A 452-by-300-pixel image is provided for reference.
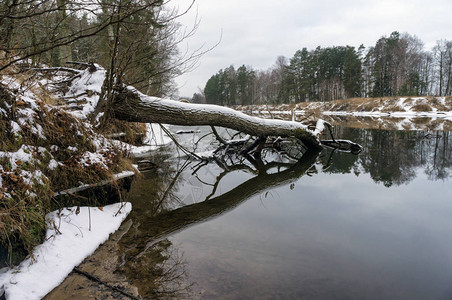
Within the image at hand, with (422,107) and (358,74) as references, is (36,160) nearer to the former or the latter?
(422,107)

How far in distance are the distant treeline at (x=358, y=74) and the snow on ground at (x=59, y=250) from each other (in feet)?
143

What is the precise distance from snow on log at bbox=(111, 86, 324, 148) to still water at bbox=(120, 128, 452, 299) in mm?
1407

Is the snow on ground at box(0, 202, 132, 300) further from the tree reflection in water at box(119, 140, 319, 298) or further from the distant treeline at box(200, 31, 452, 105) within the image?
the distant treeline at box(200, 31, 452, 105)

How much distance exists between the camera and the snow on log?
4750 millimetres

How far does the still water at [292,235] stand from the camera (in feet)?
8.08

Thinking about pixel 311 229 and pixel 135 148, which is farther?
pixel 135 148

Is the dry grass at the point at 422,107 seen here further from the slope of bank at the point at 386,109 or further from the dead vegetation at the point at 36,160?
the dead vegetation at the point at 36,160

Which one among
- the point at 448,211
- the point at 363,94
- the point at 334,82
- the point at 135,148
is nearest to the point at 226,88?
the point at 334,82

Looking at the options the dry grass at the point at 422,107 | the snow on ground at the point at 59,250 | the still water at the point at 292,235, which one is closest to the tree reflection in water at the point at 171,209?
the still water at the point at 292,235

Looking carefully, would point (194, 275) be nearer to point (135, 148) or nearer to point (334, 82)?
point (135, 148)

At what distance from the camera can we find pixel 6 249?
7.62 ft

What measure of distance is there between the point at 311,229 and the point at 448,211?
2584 mm

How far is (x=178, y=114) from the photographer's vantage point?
5410 mm

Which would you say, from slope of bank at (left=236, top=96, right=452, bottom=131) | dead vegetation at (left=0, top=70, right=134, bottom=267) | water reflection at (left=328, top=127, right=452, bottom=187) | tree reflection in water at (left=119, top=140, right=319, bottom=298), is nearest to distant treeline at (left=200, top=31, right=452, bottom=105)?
slope of bank at (left=236, top=96, right=452, bottom=131)
